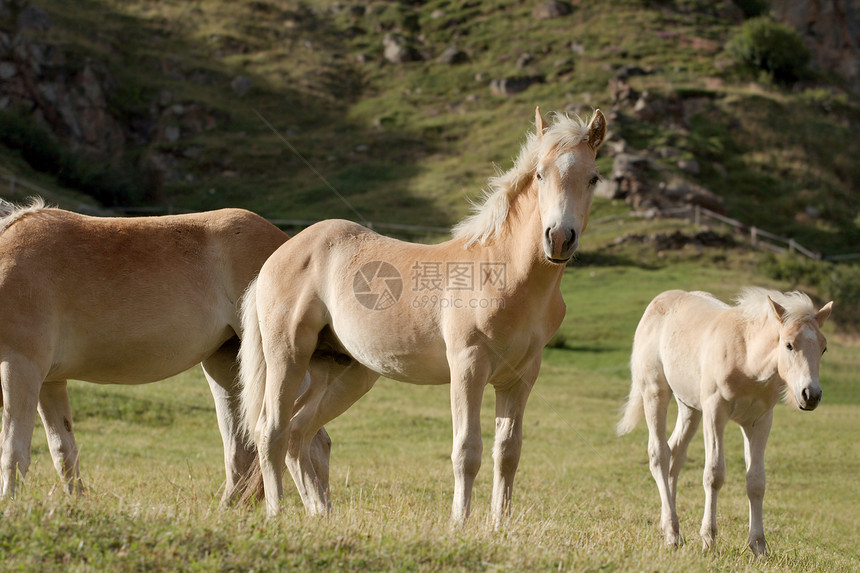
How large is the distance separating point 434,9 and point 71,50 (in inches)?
1327

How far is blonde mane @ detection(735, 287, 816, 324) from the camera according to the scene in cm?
728

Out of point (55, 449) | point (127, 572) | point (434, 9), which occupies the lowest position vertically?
point (55, 449)

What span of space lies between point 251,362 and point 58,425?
180 centimetres

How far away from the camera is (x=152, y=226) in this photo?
7.22 m

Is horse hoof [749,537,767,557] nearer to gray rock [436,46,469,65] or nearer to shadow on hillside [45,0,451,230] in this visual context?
shadow on hillside [45,0,451,230]

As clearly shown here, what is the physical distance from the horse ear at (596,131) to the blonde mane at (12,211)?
14.5 ft

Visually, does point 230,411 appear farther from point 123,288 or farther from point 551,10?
point 551,10

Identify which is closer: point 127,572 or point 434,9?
point 127,572

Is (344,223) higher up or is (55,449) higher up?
(344,223)

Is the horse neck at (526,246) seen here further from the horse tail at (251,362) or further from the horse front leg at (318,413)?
the horse tail at (251,362)

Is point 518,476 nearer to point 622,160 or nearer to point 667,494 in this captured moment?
point 667,494

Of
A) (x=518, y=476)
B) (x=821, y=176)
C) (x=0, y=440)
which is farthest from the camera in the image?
(x=821, y=176)

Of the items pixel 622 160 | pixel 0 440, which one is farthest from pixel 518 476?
pixel 622 160

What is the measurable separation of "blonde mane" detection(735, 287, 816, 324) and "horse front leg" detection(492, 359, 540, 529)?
8.42 ft
